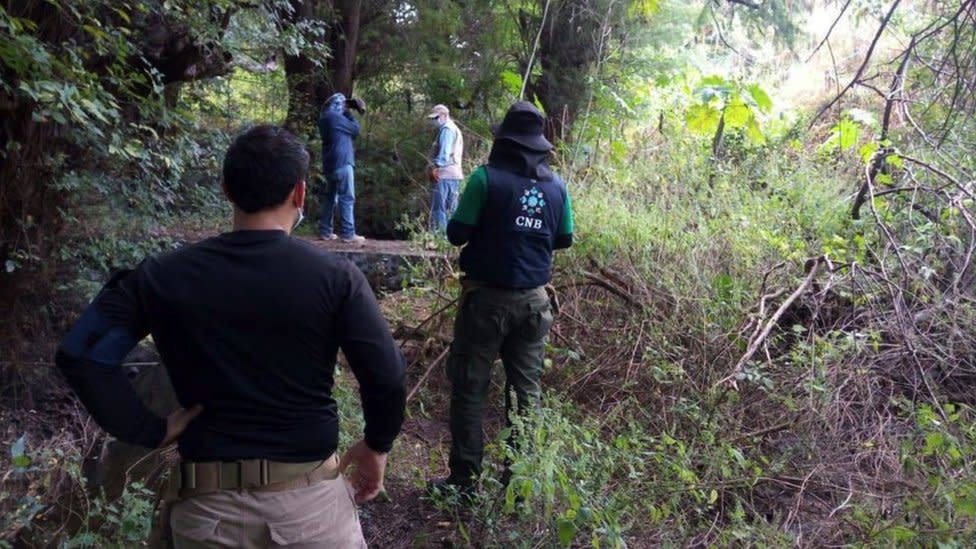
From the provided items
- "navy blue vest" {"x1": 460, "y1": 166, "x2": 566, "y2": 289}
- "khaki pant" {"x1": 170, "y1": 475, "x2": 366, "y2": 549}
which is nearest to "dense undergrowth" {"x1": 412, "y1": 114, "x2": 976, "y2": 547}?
"navy blue vest" {"x1": 460, "y1": 166, "x2": 566, "y2": 289}

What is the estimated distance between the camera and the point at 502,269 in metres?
4.16

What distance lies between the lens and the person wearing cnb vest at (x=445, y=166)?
9.74 meters

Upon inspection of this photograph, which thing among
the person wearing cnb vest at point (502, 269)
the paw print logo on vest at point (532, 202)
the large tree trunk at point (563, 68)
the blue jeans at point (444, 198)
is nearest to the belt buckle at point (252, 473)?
the person wearing cnb vest at point (502, 269)

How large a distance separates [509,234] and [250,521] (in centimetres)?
234

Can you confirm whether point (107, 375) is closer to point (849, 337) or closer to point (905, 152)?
point (849, 337)

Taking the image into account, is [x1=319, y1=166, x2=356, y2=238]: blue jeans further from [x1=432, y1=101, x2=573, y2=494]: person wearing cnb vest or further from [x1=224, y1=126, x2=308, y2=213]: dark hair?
[x1=224, y1=126, x2=308, y2=213]: dark hair

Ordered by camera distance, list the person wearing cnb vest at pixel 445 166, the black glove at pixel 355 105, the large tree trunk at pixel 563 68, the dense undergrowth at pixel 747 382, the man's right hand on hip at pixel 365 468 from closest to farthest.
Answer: the man's right hand on hip at pixel 365 468
the dense undergrowth at pixel 747 382
the person wearing cnb vest at pixel 445 166
the black glove at pixel 355 105
the large tree trunk at pixel 563 68

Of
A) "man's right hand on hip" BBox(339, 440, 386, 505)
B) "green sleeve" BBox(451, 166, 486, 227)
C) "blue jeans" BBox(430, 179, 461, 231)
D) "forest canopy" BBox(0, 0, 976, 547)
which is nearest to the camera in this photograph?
"man's right hand on hip" BBox(339, 440, 386, 505)

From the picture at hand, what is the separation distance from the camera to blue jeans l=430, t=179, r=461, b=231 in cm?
938

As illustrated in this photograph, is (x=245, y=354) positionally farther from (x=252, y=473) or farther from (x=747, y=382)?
(x=747, y=382)

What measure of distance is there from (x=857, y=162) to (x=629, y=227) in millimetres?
3350

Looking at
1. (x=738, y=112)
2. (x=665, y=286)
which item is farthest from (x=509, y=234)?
(x=738, y=112)

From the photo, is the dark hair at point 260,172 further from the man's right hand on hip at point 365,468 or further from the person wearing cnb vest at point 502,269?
the person wearing cnb vest at point 502,269

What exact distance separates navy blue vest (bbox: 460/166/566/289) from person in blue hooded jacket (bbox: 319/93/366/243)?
21.0ft
